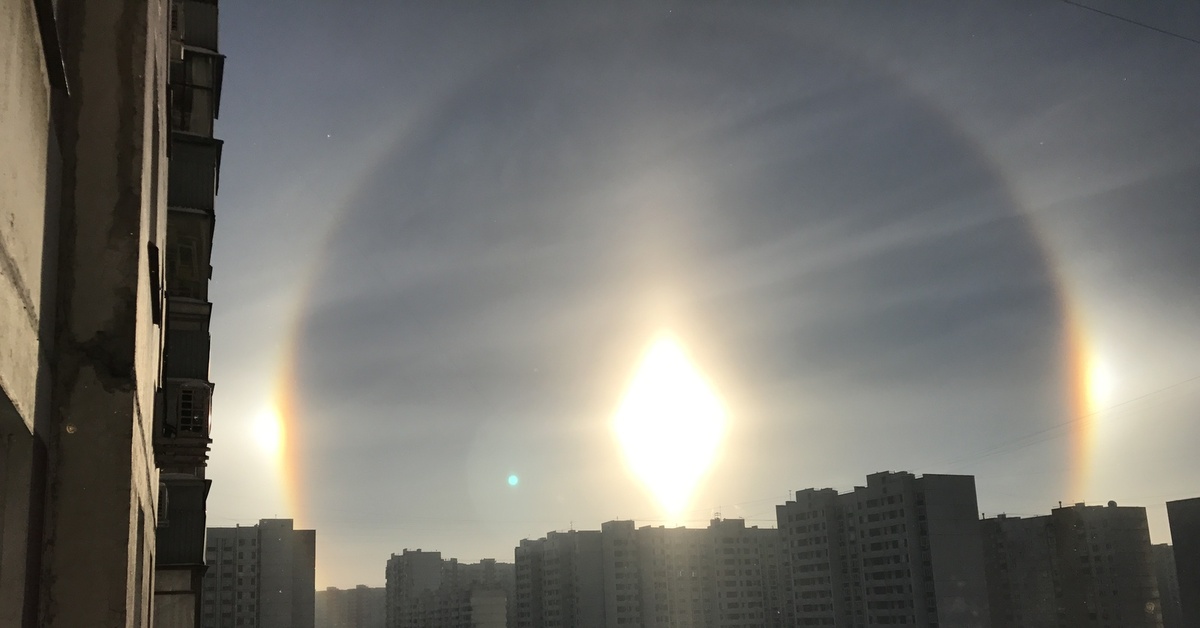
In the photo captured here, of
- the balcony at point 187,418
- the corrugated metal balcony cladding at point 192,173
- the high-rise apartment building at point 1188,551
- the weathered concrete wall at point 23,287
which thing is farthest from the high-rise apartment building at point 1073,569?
the weathered concrete wall at point 23,287

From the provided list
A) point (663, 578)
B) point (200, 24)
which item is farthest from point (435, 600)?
point (200, 24)

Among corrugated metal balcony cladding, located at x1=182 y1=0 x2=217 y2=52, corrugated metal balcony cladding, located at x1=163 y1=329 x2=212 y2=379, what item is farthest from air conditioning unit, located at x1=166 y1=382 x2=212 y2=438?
corrugated metal balcony cladding, located at x1=182 y1=0 x2=217 y2=52

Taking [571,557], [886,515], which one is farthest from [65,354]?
[571,557]

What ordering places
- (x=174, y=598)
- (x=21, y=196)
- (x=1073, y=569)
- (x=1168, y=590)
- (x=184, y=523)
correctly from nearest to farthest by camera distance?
(x=21, y=196) → (x=174, y=598) → (x=184, y=523) → (x=1073, y=569) → (x=1168, y=590)

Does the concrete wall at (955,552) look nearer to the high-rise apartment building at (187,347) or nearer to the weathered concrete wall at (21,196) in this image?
the high-rise apartment building at (187,347)

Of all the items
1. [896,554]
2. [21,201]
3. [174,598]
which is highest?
[21,201]

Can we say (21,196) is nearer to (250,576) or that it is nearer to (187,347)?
(187,347)

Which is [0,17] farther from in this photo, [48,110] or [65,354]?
[65,354]
